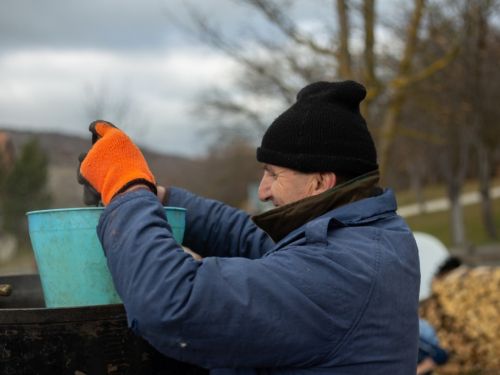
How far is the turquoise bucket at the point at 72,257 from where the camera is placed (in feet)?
5.43

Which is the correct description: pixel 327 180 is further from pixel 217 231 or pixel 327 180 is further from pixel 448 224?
pixel 448 224

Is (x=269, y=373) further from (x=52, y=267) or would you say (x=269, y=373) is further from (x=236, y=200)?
(x=236, y=200)

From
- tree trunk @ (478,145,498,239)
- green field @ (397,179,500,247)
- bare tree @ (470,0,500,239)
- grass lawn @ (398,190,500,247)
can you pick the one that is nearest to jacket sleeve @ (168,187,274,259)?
bare tree @ (470,0,500,239)

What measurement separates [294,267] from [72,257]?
70 centimetres

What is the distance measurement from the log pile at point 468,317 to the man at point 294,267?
5.50m

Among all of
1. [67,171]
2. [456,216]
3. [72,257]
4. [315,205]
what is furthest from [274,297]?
[456,216]

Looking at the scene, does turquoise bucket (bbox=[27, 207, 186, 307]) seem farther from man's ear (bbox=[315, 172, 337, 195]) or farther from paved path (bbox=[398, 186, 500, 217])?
paved path (bbox=[398, 186, 500, 217])

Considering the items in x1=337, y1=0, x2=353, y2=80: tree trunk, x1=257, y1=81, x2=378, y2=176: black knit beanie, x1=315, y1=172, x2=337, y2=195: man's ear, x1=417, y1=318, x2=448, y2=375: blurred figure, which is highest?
x1=337, y1=0, x2=353, y2=80: tree trunk

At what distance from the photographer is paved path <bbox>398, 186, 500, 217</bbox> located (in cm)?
2992

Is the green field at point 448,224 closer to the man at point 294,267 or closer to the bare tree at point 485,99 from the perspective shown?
the bare tree at point 485,99

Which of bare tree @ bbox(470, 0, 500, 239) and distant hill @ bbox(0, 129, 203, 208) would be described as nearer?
bare tree @ bbox(470, 0, 500, 239)

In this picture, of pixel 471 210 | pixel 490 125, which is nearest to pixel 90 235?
pixel 490 125

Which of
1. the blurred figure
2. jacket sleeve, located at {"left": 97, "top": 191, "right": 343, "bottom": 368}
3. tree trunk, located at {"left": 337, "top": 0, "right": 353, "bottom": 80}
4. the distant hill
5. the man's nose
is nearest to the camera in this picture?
jacket sleeve, located at {"left": 97, "top": 191, "right": 343, "bottom": 368}

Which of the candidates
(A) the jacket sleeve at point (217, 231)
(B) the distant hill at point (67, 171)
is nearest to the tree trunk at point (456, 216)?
(B) the distant hill at point (67, 171)
